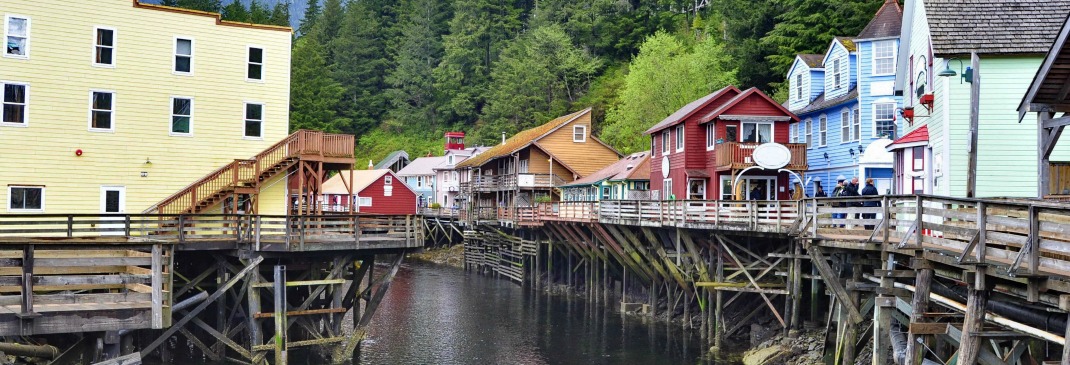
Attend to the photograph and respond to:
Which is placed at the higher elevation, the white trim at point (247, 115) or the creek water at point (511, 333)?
the white trim at point (247, 115)

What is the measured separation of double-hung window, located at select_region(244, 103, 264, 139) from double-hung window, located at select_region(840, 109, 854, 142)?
21.6 metres

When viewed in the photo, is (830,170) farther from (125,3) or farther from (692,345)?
(125,3)

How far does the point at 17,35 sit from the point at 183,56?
4323 millimetres

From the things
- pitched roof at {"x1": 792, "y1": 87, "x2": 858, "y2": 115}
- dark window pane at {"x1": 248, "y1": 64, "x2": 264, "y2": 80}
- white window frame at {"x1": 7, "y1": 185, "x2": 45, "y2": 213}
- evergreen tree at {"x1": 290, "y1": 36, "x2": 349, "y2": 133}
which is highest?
evergreen tree at {"x1": 290, "y1": 36, "x2": 349, "y2": 133}

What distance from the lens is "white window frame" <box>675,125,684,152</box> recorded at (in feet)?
122

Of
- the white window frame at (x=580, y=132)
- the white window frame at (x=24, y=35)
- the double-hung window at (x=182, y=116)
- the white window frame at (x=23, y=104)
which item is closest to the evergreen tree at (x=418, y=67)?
the white window frame at (x=580, y=132)

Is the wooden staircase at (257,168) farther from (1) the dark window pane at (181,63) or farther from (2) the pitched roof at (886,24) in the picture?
(2) the pitched roof at (886,24)

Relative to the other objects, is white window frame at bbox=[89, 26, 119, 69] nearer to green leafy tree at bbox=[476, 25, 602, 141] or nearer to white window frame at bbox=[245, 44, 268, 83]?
white window frame at bbox=[245, 44, 268, 83]

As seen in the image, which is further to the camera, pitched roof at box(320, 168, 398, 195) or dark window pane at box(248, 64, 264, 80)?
pitched roof at box(320, 168, 398, 195)

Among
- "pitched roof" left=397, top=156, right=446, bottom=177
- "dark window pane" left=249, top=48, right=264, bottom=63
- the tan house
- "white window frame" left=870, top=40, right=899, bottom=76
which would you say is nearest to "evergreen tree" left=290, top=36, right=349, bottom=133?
"pitched roof" left=397, top=156, right=446, bottom=177

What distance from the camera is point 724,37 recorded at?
73.6 metres

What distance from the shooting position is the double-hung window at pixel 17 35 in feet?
85.8

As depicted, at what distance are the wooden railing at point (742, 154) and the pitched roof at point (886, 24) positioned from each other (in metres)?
5.58

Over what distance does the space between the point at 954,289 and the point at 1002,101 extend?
764 cm
